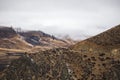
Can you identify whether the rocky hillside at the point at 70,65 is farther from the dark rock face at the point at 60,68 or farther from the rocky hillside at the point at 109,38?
the rocky hillside at the point at 109,38

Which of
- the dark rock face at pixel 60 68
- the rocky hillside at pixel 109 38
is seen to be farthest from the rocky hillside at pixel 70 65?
the rocky hillside at pixel 109 38

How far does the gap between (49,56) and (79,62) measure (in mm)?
11763

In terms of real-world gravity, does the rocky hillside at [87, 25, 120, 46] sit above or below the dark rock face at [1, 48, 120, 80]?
above

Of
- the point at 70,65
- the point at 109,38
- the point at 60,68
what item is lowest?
the point at 60,68

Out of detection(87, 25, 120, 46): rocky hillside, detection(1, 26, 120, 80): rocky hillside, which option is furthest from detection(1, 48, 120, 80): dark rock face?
detection(87, 25, 120, 46): rocky hillside

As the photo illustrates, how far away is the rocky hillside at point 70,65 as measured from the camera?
3930 inches

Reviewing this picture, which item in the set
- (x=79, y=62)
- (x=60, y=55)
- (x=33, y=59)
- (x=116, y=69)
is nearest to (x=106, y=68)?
(x=116, y=69)

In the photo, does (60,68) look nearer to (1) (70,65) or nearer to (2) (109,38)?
(1) (70,65)

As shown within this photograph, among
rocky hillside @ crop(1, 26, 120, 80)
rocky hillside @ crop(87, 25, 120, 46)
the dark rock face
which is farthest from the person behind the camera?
rocky hillside @ crop(87, 25, 120, 46)

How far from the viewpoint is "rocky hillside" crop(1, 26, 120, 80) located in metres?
99.8

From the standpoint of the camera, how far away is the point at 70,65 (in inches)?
4178

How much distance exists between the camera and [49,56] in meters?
111

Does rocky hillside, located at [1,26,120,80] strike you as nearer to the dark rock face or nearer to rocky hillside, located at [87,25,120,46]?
the dark rock face

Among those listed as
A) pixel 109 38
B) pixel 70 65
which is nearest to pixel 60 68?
pixel 70 65
